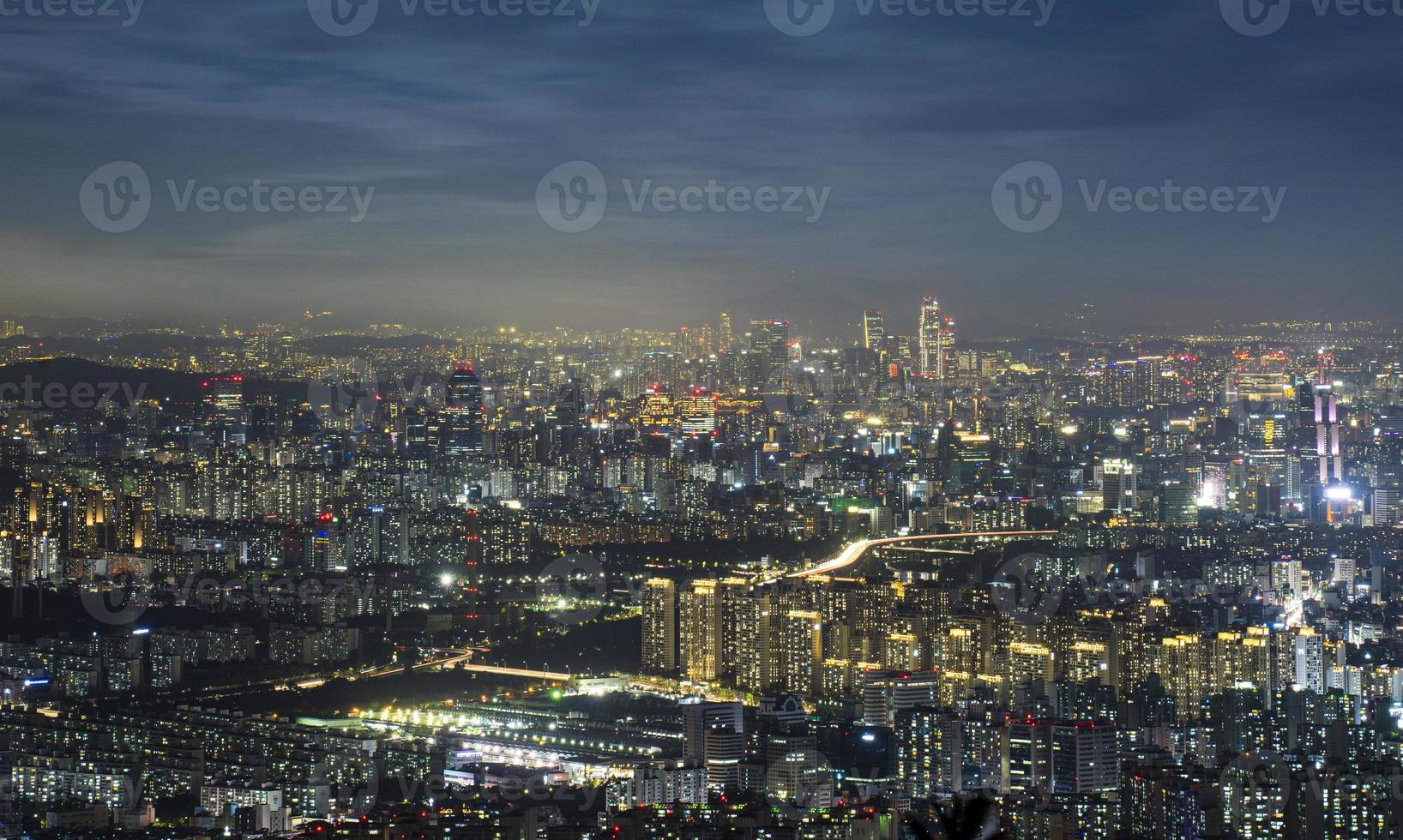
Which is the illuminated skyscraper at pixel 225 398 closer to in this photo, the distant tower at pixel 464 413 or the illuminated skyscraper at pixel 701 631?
the distant tower at pixel 464 413

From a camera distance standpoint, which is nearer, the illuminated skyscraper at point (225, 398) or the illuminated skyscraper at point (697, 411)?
the illuminated skyscraper at point (225, 398)

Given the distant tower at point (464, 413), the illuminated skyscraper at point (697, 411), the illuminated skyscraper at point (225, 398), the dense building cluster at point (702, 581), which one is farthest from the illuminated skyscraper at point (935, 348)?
the illuminated skyscraper at point (225, 398)

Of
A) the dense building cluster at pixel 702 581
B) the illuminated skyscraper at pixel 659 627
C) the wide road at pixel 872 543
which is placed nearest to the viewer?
the dense building cluster at pixel 702 581

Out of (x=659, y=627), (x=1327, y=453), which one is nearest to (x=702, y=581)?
(x=659, y=627)

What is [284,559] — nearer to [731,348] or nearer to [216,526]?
[216,526]

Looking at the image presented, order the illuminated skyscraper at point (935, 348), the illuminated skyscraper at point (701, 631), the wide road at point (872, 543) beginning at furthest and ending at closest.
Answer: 1. the illuminated skyscraper at point (935, 348)
2. the wide road at point (872, 543)
3. the illuminated skyscraper at point (701, 631)

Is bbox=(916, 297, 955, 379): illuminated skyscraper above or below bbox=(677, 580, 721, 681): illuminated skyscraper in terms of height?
above

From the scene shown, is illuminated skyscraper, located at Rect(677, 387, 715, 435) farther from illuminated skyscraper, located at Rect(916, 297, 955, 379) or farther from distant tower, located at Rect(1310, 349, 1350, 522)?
distant tower, located at Rect(1310, 349, 1350, 522)

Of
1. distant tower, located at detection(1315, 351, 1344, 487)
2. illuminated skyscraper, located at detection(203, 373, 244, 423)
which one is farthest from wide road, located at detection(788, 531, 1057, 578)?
illuminated skyscraper, located at detection(203, 373, 244, 423)

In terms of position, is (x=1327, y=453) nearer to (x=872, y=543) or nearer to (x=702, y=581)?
Answer: (x=872, y=543)

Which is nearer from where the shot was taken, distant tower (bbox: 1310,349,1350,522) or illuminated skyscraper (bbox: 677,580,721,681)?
illuminated skyscraper (bbox: 677,580,721,681)

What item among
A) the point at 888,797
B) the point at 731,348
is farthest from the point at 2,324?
the point at 888,797
